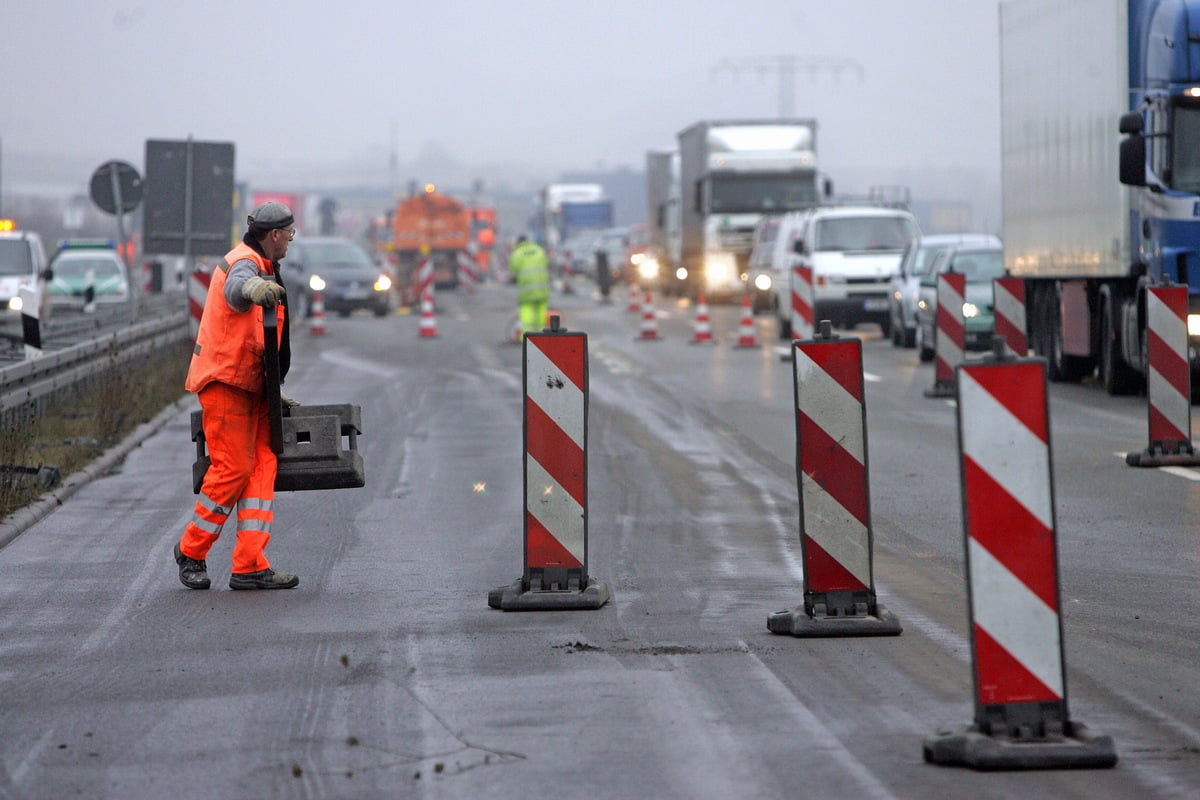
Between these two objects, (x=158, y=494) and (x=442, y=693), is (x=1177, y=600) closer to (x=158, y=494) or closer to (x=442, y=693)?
(x=442, y=693)

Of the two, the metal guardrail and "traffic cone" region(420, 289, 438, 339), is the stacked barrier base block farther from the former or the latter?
"traffic cone" region(420, 289, 438, 339)

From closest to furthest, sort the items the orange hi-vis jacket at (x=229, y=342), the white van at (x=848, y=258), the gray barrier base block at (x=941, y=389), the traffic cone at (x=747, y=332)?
the orange hi-vis jacket at (x=229, y=342)
the gray barrier base block at (x=941, y=389)
the traffic cone at (x=747, y=332)
the white van at (x=848, y=258)

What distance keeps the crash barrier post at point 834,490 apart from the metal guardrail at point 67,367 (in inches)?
274

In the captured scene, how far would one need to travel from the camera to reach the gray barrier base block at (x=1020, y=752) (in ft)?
18.5

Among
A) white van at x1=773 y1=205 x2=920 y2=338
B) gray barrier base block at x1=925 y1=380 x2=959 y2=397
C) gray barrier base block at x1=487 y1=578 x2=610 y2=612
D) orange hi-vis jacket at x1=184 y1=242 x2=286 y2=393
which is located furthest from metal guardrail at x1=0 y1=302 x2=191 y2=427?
white van at x1=773 y1=205 x2=920 y2=338

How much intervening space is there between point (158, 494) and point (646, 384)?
10.2m

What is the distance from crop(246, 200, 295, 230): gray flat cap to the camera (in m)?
9.09

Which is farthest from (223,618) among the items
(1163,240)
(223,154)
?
(223,154)

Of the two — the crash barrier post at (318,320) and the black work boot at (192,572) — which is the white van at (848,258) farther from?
the black work boot at (192,572)

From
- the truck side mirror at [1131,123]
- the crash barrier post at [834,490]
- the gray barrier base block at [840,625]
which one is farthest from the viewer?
the truck side mirror at [1131,123]

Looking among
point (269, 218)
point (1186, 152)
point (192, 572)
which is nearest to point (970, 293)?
point (1186, 152)

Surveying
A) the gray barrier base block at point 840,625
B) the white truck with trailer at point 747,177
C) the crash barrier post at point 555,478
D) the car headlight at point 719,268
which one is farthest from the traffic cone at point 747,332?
the gray barrier base block at point 840,625

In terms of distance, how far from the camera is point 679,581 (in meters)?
9.16

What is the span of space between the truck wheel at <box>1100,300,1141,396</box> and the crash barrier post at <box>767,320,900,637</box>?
1301cm
